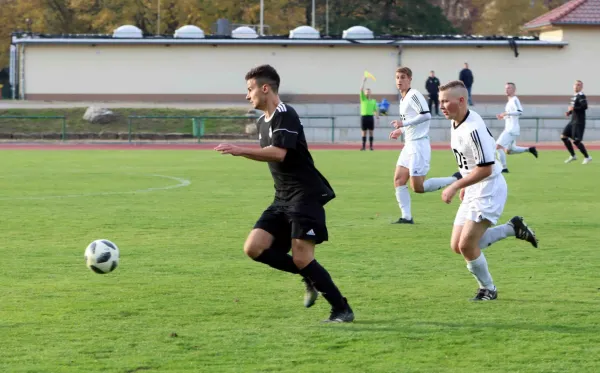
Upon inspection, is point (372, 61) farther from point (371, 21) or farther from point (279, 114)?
point (279, 114)

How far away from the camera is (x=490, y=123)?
4500 cm

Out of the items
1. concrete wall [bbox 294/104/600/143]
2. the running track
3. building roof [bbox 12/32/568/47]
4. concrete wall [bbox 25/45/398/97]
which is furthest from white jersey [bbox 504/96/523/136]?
building roof [bbox 12/32/568/47]

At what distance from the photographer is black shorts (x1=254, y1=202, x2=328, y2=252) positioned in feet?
25.7

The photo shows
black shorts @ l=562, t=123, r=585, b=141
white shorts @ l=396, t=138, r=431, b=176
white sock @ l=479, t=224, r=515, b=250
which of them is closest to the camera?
white sock @ l=479, t=224, r=515, b=250

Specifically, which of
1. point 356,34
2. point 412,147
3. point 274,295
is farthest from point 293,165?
point 356,34

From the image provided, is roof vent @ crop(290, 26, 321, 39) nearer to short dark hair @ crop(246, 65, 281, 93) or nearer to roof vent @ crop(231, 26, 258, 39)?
roof vent @ crop(231, 26, 258, 39)

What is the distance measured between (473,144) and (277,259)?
6.00 feet

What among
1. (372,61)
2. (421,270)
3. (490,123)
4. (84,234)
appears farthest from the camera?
(372,61)

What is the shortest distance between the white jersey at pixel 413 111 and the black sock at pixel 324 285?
7.25 meters

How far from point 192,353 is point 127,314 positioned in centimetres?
147

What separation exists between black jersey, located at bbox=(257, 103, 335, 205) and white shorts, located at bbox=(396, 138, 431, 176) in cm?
672

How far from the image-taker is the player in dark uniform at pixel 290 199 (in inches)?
306

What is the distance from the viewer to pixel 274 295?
9.22m

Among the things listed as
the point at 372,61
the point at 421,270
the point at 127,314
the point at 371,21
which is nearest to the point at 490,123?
the point at 372,61
